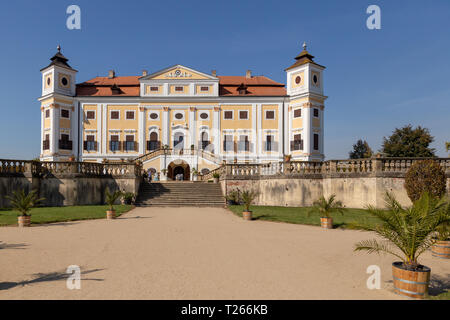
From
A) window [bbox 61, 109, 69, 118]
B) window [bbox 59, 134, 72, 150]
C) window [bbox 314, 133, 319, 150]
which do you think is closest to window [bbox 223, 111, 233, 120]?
window [bbox 314, 133, 319, 150]

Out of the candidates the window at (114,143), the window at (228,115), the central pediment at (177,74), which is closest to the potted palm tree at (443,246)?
the window at (228,115)

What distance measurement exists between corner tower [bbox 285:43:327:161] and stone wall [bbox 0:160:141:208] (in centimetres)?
2717

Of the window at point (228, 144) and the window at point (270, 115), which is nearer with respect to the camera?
the window at point (228, 144)

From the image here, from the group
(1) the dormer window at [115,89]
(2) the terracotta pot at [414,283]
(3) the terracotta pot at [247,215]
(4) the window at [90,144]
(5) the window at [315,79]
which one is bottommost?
(3) the terracotta pot at [247,215]

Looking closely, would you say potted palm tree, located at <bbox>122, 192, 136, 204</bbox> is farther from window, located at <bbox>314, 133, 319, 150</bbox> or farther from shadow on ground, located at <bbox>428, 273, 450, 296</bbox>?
window, located at <bbox>314, 133, 319, 150</bbox>

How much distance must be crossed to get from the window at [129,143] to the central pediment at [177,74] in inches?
350

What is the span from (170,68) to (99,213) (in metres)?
33.9

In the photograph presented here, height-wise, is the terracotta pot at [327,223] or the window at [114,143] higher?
the window at [114,143]

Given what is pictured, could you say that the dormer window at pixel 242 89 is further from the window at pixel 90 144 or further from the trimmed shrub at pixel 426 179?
the trimmed shrub at pixel 426 179

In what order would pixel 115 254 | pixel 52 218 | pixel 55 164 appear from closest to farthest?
pixel 115 254 < pixel 52 218 < pixel 55 164

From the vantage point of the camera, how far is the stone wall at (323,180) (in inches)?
763
